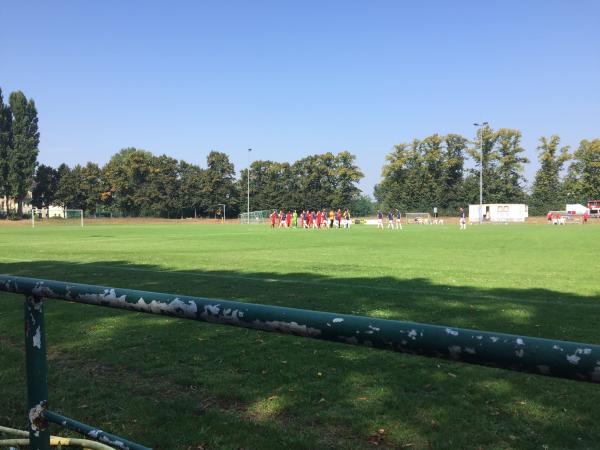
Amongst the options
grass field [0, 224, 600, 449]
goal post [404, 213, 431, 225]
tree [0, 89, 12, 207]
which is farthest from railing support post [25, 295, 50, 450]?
tree [0, 89, 12, 207]

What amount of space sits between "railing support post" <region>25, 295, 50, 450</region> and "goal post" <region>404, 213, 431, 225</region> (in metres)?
81.7

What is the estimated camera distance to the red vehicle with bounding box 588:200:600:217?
262ft

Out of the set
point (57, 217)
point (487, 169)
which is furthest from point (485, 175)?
point (57, 217)

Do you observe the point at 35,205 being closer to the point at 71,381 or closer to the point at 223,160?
the point at 223,160

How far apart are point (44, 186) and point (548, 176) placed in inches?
3395

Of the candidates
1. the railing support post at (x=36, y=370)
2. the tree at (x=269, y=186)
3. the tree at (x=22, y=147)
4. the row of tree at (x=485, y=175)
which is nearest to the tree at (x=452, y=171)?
the row of tree at (x=485, y=175)

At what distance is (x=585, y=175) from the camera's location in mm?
84688

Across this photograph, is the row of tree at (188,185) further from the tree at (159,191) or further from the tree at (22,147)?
the tree at (22,147)

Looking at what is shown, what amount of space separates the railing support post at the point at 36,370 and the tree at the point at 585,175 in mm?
94085

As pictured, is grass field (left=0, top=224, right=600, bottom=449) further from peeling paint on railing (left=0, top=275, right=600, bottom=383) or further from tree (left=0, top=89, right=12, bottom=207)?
tree (left=0, top=89, right=12, bottom=207)

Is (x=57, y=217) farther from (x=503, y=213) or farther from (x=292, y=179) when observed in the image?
(x=503, y=213)

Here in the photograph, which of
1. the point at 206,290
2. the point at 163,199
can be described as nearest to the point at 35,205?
the point at 163,199

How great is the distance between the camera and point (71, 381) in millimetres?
4609

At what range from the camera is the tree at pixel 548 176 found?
85081mm
